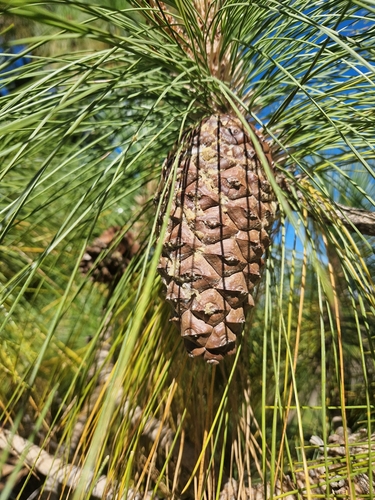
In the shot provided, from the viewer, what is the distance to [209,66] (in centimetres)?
50

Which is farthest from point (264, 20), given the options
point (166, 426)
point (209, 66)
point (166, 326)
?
point (166, 426)

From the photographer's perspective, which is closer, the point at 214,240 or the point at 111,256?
the point at 214,240

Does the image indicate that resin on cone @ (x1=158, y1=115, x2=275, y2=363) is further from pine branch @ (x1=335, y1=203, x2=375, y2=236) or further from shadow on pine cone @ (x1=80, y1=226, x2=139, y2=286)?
shadow on pine cone @ (x1=80, y1=226, x2=139, y2=286)

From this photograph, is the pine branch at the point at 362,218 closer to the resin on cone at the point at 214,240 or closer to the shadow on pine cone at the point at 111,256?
the resin on cone at the point at 214,240

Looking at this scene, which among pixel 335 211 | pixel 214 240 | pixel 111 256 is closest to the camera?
pixel 214 240

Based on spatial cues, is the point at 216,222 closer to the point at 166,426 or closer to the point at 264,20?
the point at 264,20

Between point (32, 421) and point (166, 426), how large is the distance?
0.28 metres

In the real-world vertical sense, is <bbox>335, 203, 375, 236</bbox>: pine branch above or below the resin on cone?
below

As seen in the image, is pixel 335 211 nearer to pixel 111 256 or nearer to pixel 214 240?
pixel 214 240

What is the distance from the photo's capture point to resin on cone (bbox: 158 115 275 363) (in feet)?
1.26

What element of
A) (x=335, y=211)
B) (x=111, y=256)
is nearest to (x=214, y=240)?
(x=335, y=211)

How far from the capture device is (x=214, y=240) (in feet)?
1.26

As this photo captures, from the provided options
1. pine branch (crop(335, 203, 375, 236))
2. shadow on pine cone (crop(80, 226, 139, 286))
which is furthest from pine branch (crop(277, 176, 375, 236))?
shadow on pine cone (crop(80, 226, 139, 286))

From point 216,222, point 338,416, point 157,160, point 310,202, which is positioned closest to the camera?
point 216,222
